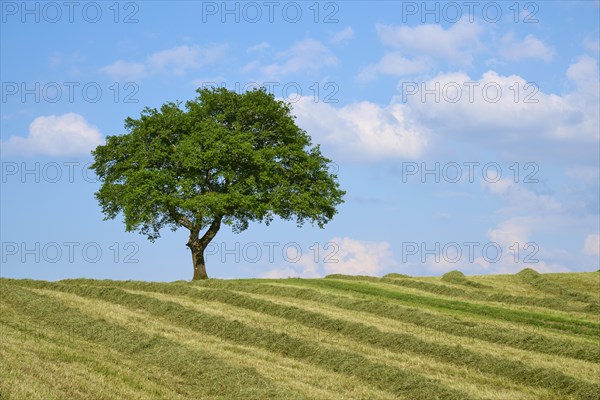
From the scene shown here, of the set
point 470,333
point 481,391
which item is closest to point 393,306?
point 470,333

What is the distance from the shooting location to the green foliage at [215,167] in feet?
154

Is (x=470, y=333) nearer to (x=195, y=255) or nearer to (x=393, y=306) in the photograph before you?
(x=393, y=306)

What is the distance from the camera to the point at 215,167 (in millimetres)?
48438

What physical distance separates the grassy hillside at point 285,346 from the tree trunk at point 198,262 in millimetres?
11149

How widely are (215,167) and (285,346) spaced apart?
91.7 ft

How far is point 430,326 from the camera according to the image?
27.2m

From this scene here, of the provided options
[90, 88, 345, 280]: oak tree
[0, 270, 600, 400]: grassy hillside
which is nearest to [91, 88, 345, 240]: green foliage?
[90, 88, 345, 280]: oak tree

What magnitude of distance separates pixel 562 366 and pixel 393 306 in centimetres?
1084

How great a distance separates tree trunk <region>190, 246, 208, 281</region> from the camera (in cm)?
4903

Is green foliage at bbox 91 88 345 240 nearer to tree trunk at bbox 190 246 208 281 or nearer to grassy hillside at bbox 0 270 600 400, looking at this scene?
tree trunk at bbox 190 246 208 281

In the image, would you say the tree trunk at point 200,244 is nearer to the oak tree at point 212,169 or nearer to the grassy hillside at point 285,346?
the oak tree at point 212,169

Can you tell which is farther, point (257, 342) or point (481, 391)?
point (257, 342)

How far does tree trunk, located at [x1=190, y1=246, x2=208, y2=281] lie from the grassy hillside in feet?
36.6

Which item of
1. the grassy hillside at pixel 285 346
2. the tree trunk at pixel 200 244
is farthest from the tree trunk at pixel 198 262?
the grassy hillside at pixel 285 346
